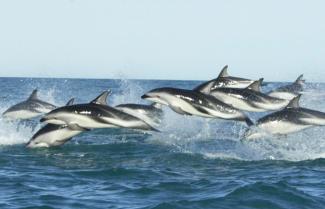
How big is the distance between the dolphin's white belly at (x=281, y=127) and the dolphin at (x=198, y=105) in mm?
1168

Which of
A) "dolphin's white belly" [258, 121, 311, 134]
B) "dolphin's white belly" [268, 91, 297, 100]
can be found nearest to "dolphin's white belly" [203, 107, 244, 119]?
"dolphin's white belly" [258, 121, 311, 134]

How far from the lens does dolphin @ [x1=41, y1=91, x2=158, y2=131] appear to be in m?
15.8

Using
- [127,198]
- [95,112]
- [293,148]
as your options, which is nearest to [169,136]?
[293,148]

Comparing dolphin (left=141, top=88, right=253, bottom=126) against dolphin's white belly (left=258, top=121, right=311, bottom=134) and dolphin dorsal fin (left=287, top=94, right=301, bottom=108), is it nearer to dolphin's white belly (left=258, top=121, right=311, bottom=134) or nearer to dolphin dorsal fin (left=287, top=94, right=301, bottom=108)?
dolphin's white belly (left=258, top=121, right=311, bottom=134)

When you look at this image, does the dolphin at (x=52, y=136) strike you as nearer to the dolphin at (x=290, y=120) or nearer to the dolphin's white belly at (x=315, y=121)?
the dolphin at (x=290, y=120)

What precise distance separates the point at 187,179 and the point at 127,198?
2084 millimetres

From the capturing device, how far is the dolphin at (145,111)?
22.3 meters

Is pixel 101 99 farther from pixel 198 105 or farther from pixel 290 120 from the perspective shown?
pixel 290 120

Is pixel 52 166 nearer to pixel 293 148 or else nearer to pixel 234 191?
pixel 234 191

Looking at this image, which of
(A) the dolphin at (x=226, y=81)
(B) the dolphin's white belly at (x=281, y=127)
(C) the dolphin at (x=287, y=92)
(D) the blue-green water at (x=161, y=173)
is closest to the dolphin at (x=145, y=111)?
(D) the blue-green water at (x=161, y=173)

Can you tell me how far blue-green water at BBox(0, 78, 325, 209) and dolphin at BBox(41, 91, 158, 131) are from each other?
3.02ft

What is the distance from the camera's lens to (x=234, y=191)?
42.5 feet

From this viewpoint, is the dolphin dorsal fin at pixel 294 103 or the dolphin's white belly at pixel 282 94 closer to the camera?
the dolphin dorsal fin at pixel 294 103

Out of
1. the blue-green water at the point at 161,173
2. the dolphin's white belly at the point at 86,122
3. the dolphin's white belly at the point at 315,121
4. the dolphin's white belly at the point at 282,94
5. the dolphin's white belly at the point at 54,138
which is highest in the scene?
the dolphin's white belly at the point at 282,94
